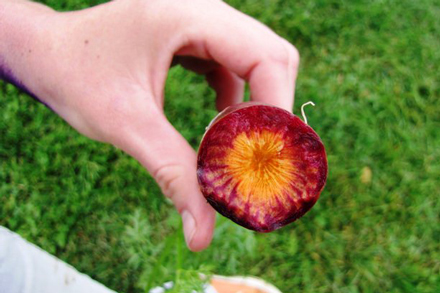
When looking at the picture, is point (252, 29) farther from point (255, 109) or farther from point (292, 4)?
point (292, 4)

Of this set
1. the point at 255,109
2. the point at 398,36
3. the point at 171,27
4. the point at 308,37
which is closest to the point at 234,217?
the point at 255,109

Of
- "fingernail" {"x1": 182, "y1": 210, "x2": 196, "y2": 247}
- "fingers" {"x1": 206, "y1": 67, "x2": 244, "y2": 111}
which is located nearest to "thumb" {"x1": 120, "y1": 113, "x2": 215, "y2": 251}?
"fingernail" {"x1": 182, "y1": 210, "x2": 196, "y2": 247}

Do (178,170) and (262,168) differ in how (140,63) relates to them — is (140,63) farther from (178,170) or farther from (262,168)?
(262,168)

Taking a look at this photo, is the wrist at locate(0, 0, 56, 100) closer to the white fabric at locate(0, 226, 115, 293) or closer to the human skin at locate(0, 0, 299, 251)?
the human skin at locate(0, 0, 299, 251)

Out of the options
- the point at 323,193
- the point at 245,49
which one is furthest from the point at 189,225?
the point at 323,193

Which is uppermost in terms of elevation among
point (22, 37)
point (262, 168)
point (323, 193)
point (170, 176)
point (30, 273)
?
point (262, 168)
